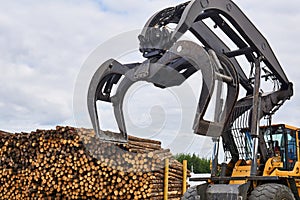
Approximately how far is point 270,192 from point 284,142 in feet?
6.50

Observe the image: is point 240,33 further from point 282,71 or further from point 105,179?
point 105,179

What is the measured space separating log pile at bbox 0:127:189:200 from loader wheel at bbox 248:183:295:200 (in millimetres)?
2574

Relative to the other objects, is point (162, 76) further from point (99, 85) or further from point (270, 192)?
point (270, 192)

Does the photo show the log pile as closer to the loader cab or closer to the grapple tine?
the loader cab

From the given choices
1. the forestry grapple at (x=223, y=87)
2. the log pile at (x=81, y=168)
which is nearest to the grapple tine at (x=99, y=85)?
the forestry grapple at (x=223, y=87)

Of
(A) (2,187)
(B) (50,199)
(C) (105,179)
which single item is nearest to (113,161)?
(C) (105,179)

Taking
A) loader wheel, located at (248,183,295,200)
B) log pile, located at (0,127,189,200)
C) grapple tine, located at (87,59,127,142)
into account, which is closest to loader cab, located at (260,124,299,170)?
loader wheel, located at (248,183,295,200)

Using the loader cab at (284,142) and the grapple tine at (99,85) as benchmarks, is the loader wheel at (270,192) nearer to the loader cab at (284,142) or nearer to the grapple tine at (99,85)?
the loader cab at (284,142)

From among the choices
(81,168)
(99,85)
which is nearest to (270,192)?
(99,85)

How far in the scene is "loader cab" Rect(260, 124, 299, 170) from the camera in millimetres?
Answer: 6965

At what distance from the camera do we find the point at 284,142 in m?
7.26

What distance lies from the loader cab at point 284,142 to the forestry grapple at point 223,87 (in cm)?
2

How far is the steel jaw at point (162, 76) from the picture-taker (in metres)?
4.60

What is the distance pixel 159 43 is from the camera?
4871 mm
